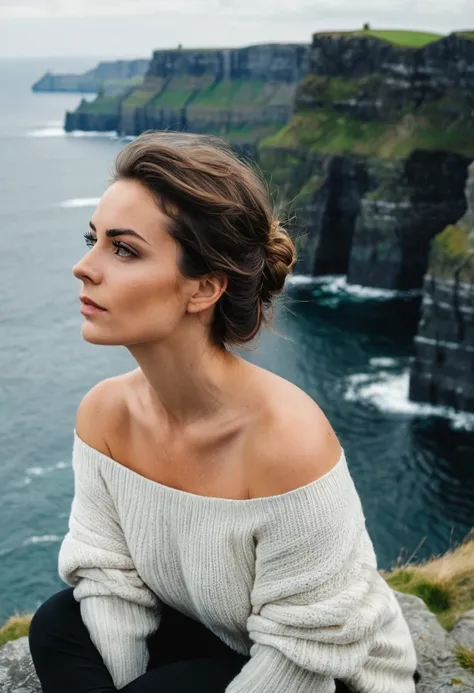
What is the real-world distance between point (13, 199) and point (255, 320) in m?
153

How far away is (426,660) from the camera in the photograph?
7480 mm

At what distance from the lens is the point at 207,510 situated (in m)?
5.49

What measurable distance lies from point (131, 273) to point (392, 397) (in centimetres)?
5997

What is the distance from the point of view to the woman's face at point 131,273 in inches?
197

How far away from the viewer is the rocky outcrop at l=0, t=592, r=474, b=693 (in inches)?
273

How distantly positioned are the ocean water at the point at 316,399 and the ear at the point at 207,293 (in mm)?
1152

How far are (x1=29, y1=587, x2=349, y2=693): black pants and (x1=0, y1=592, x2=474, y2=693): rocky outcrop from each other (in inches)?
53.0

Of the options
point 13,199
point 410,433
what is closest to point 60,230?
point 13,199

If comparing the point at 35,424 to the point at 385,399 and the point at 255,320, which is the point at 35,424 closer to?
the point at 385,399

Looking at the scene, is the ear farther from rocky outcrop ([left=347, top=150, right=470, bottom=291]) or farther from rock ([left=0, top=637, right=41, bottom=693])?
rocky outcrop ([left=347, top=150, right=470, bottom=291])

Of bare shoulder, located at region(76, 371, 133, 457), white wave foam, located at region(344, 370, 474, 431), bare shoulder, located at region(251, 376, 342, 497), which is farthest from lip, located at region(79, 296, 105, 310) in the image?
white wave foam, located at region(344, 370, 474, 431)

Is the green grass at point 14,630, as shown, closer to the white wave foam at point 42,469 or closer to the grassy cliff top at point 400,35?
the white wave foam at point 42,469

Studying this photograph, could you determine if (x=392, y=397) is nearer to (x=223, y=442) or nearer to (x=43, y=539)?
(x=43, y=539)

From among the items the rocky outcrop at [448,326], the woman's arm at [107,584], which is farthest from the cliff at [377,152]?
the woman's arm at [107,584]
